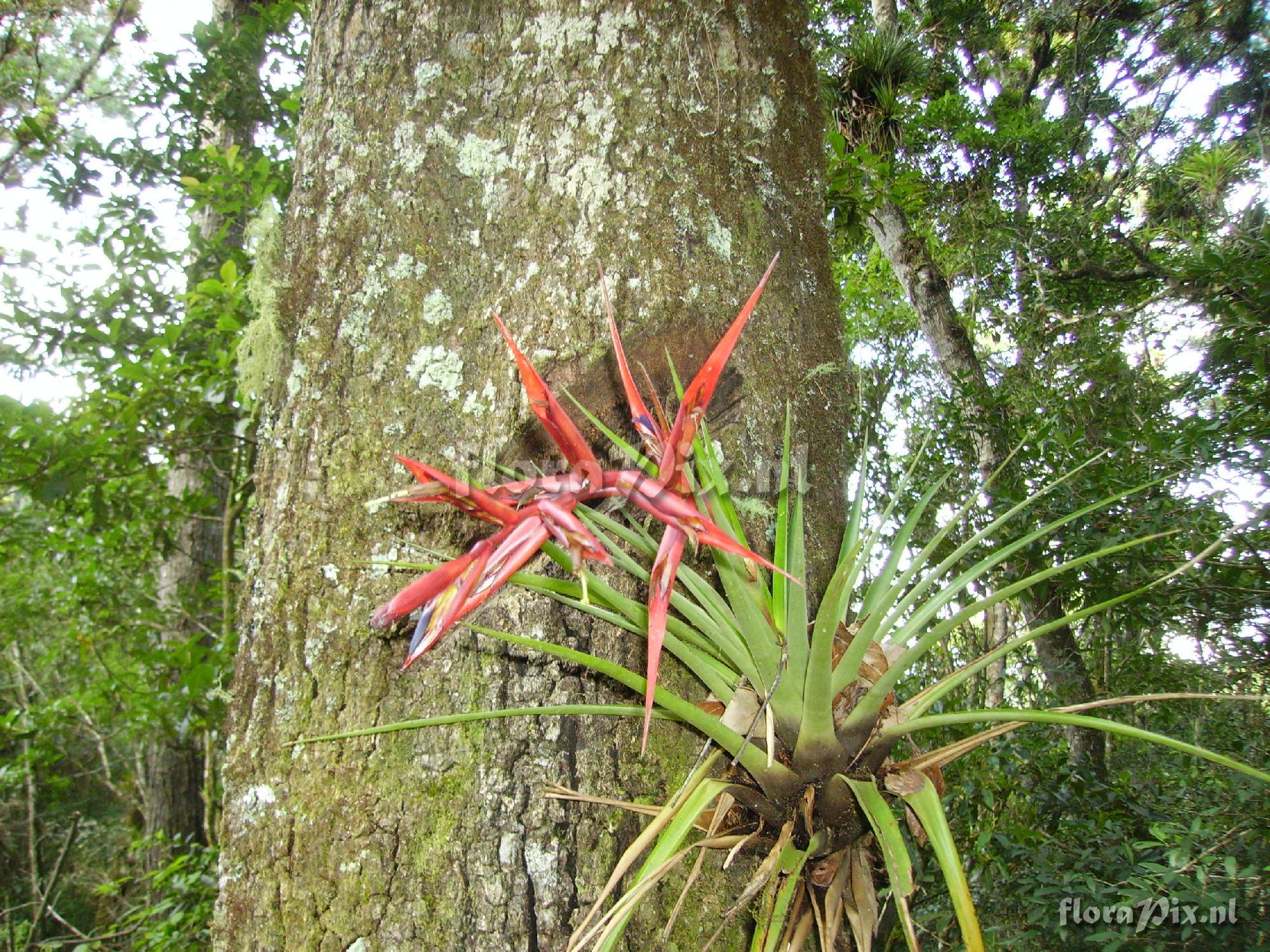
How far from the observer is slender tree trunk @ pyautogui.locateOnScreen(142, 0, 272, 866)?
324 centimetres

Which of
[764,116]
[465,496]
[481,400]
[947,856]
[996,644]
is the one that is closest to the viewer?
[465,496]

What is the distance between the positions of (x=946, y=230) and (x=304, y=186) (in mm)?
6475

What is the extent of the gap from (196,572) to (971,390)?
4209 millimetres

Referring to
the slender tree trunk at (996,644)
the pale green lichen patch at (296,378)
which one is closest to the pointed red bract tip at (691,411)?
the pale green lichen patch at (296,378)

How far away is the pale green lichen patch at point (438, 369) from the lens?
Answer: 1049mm

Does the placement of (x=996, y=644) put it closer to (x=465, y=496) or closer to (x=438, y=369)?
(x=438, y=369)

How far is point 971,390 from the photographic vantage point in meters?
3.67

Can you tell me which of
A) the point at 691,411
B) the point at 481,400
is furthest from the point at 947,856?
the point at 481,400

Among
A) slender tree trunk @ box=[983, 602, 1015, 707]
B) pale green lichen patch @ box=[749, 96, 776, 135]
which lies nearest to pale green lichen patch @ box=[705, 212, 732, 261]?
pale green lichen patch @ box=[749, 96, 776, 135]

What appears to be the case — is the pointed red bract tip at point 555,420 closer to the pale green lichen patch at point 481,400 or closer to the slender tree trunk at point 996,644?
the pale green lichen patch at point 481,400

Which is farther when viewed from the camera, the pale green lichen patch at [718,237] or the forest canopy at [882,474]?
the forest canopy at [882,474]

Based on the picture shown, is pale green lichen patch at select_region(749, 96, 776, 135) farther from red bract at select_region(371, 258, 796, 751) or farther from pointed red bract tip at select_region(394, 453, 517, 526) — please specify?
pointed red bract tip at select_region(394, 453, 517, 526)

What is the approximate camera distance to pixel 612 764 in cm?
92

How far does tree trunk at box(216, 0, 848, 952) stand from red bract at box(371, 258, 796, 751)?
15.5 inches
